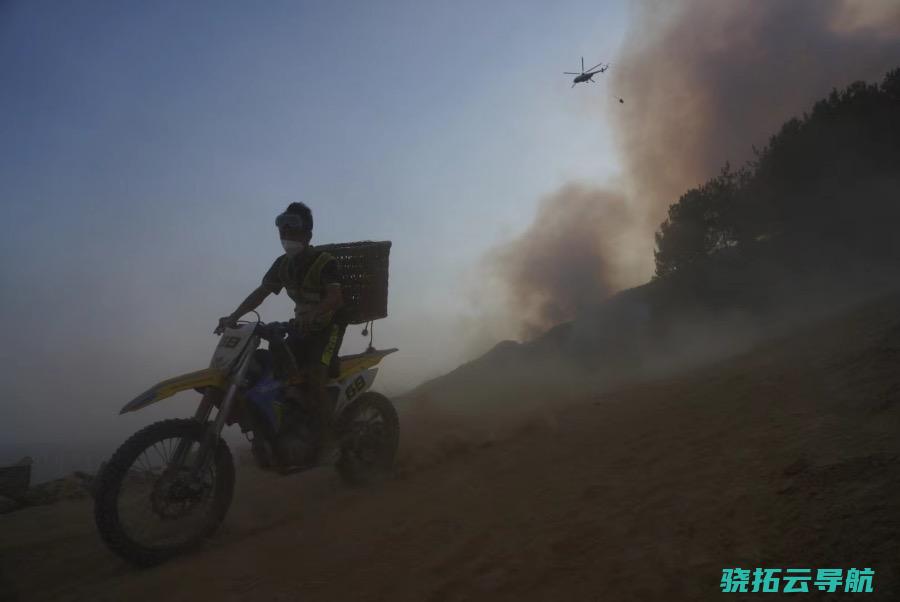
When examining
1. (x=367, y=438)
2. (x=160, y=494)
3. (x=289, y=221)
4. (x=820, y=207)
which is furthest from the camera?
(x=820, y=207)

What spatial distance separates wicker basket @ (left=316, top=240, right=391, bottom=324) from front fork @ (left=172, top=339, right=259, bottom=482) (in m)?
1.39

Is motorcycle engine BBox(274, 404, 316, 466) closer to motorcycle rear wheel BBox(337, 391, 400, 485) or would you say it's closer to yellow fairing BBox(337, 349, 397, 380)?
motorcycle rear wheel BBox(337, 391, 400, 485)

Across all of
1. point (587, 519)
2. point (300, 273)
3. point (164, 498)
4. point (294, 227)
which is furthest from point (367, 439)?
point (587, 519)

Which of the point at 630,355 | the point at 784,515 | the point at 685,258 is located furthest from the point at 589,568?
the point at 685,258

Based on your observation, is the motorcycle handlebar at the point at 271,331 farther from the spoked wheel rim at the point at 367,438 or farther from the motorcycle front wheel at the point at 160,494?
the spoked wheel rim at the point at 367,438

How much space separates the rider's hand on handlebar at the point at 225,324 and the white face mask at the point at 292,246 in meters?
0.82

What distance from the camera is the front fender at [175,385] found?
3379 mm

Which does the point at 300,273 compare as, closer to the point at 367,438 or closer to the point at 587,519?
the point at 367,438

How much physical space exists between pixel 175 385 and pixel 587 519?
2.96 metres

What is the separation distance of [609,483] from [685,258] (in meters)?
34.7

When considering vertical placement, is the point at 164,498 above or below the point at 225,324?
below

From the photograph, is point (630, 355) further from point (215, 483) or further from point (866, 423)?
point (215, 483)

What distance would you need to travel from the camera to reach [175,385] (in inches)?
139

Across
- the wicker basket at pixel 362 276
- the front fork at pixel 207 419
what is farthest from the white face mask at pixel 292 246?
the front fork at pixel 207 419
